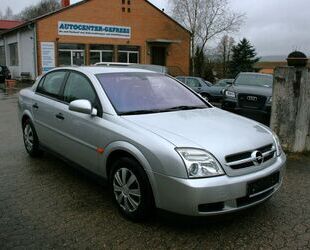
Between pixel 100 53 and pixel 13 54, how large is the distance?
28.5ft

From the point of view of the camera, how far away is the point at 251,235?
139 inches

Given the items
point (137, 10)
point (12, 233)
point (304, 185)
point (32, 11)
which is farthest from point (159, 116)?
point (32, 11)

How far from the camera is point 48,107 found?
5211mm

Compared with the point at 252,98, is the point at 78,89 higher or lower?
higher

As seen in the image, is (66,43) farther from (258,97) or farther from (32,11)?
(32,11)

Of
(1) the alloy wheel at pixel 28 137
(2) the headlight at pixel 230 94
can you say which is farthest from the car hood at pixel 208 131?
(2) the headlight at pixel 230 94

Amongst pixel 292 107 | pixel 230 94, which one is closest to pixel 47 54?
pixel 230 94

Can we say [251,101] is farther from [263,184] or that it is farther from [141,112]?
[263,184]

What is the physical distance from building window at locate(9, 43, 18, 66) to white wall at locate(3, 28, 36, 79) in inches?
14.2

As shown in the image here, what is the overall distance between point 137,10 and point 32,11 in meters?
51.8

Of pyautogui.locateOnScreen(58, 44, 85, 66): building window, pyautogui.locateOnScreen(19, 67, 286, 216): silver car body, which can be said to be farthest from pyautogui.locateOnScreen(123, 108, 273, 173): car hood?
pyautogui.locateOnScreen(58, 44, 85, 66): building window

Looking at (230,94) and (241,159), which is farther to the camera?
(230,94)

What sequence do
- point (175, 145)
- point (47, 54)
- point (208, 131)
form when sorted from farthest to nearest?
point (47, 54) → point (208, 131) → point (175, 145)

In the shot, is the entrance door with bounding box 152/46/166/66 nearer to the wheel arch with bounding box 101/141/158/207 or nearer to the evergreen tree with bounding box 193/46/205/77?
the evergreen tree with bounding box 193/46/205/77
